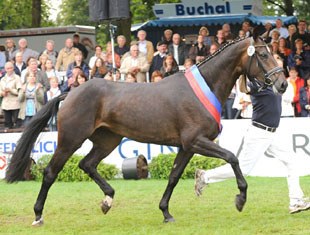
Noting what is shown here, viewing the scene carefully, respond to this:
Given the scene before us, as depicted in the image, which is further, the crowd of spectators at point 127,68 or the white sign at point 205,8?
the white sign at point 205,8

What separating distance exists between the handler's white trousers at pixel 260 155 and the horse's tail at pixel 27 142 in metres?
2.27

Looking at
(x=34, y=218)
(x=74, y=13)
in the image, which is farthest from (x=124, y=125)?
(x=74, y=13)

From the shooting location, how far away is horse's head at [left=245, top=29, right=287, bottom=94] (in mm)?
10195

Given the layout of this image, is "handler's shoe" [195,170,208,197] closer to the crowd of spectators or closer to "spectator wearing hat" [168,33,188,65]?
the crowd of spectators

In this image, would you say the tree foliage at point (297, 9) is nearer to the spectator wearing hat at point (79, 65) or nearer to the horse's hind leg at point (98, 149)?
the spectator wearing hat at point (79, 65)

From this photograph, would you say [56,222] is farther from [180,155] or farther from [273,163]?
[273,163]

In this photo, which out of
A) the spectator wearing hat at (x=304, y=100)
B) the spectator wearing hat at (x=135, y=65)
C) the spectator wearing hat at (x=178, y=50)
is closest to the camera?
the spectator wearing hat at (x=304, y=100)

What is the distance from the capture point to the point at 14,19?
3741cm

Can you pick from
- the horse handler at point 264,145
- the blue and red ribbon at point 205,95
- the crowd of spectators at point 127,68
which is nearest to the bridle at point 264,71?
the horse handler at point 264,145

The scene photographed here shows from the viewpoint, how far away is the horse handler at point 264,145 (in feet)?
34.8

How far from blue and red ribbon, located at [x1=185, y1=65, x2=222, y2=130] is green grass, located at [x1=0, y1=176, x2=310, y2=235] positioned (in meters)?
1.36

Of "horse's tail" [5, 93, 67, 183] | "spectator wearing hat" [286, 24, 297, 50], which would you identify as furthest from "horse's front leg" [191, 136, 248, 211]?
"spectator wearing hat" [286, 24, 297, 50]

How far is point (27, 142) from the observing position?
11250mm

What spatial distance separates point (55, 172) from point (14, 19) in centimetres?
2755
